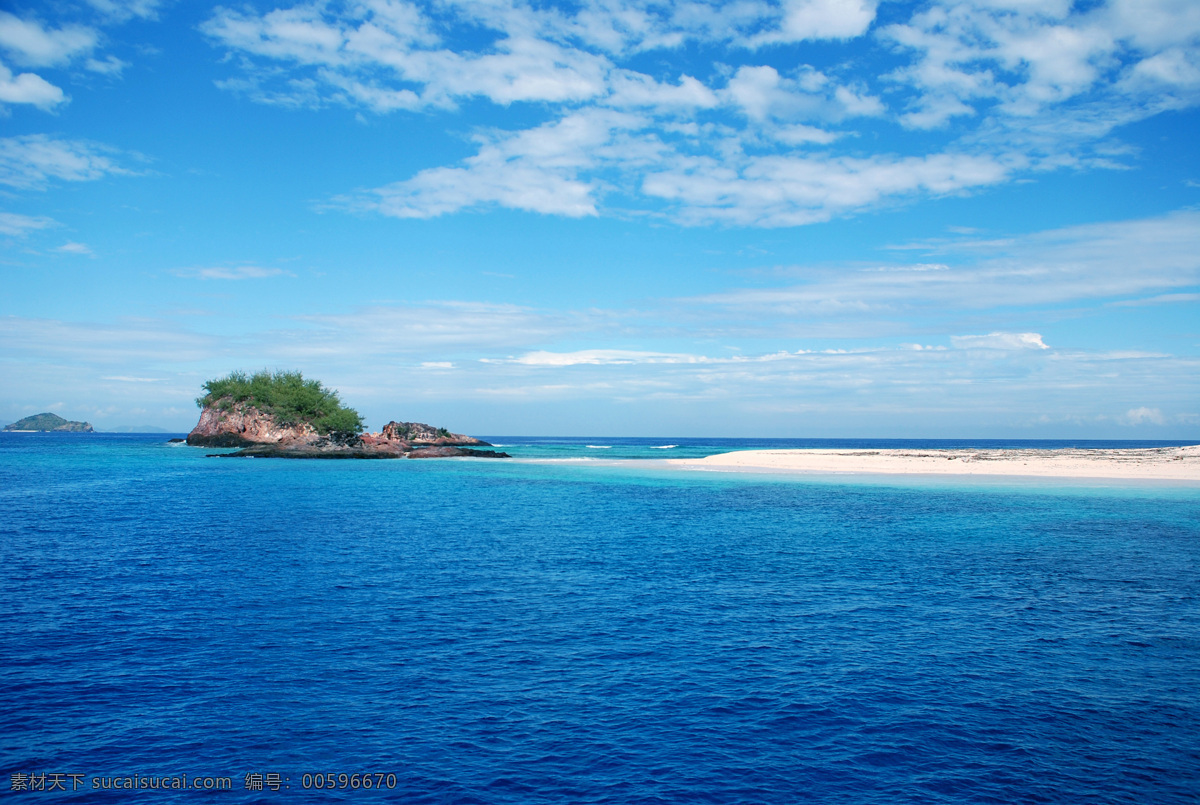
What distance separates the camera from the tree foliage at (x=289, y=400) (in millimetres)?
115938

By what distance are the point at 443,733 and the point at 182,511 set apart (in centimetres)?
3298

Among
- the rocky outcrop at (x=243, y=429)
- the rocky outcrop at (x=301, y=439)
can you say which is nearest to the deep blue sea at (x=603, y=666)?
the rocky outcrop at (x=301, y=439)

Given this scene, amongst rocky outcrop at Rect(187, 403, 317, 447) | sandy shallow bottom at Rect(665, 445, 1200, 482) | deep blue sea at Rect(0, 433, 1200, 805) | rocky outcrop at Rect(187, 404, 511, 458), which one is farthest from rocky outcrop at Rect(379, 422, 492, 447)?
deep blue sea at Rect(0, 433, 1200, 805)

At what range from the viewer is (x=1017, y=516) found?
3550 cm

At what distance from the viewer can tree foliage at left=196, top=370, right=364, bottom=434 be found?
11594 centimetres

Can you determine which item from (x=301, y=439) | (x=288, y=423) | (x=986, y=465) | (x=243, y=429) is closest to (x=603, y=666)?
(x=986, y=465)

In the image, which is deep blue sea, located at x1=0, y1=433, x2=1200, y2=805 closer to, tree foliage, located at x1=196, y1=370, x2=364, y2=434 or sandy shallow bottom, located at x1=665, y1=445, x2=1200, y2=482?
sandy shallow bottom, located at x1=665, y1=445, x2=1200, y2=482

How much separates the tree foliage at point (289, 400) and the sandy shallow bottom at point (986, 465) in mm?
65347

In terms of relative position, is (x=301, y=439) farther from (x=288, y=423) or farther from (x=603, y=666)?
(x=603, y=666)

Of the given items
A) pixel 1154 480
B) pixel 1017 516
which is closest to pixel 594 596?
pixel 1017 516

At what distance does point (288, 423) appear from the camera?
115125mm

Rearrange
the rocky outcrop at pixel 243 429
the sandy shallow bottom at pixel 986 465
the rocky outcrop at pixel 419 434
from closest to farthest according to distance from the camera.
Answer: the sandy shallow bottom at pixel 986 465 → the rocky outcrop at pixel 243 429 → the rocky outcrop at pixel 419 434

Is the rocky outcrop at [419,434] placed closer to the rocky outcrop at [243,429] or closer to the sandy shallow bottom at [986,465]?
the rocky outcrop at [243,429]

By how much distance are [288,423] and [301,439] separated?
8636 mm
